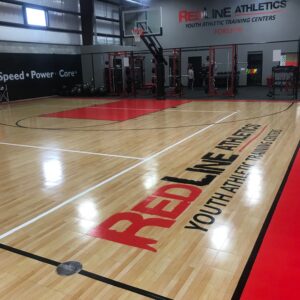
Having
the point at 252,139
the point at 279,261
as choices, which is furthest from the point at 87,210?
the point at 252,139

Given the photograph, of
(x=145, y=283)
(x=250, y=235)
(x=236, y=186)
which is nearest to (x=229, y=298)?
(x=145, y=283)

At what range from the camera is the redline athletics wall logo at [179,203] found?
3.23 metres

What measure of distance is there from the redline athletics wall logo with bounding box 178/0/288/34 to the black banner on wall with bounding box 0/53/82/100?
6.97 meters

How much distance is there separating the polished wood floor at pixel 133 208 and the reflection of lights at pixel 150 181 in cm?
1

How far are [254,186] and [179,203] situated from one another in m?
1.05

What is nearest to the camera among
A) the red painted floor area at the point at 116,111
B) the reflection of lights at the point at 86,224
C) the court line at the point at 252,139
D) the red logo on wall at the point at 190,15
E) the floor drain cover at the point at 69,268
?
the floor drain cover at the point at 69,268

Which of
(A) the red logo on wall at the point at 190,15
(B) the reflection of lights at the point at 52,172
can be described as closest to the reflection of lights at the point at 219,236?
(B) the reflection of lights at the point at 52,172

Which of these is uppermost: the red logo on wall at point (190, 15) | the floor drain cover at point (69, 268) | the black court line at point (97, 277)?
the red logo on wall at point (190, 15)

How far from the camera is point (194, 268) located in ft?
8.61

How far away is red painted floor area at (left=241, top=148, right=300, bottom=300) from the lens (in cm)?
229

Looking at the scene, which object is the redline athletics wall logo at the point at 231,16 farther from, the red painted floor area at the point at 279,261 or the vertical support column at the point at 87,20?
the red painted floor area at the point at 279,261

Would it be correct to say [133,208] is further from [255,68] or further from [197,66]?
[197,66]

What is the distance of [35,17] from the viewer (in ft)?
52.2

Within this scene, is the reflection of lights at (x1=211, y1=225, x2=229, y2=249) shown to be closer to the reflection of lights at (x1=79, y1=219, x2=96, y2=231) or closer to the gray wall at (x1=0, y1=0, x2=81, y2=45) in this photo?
the reflection of lights at (x1=79, y1=219, x2=96, y2=231)
